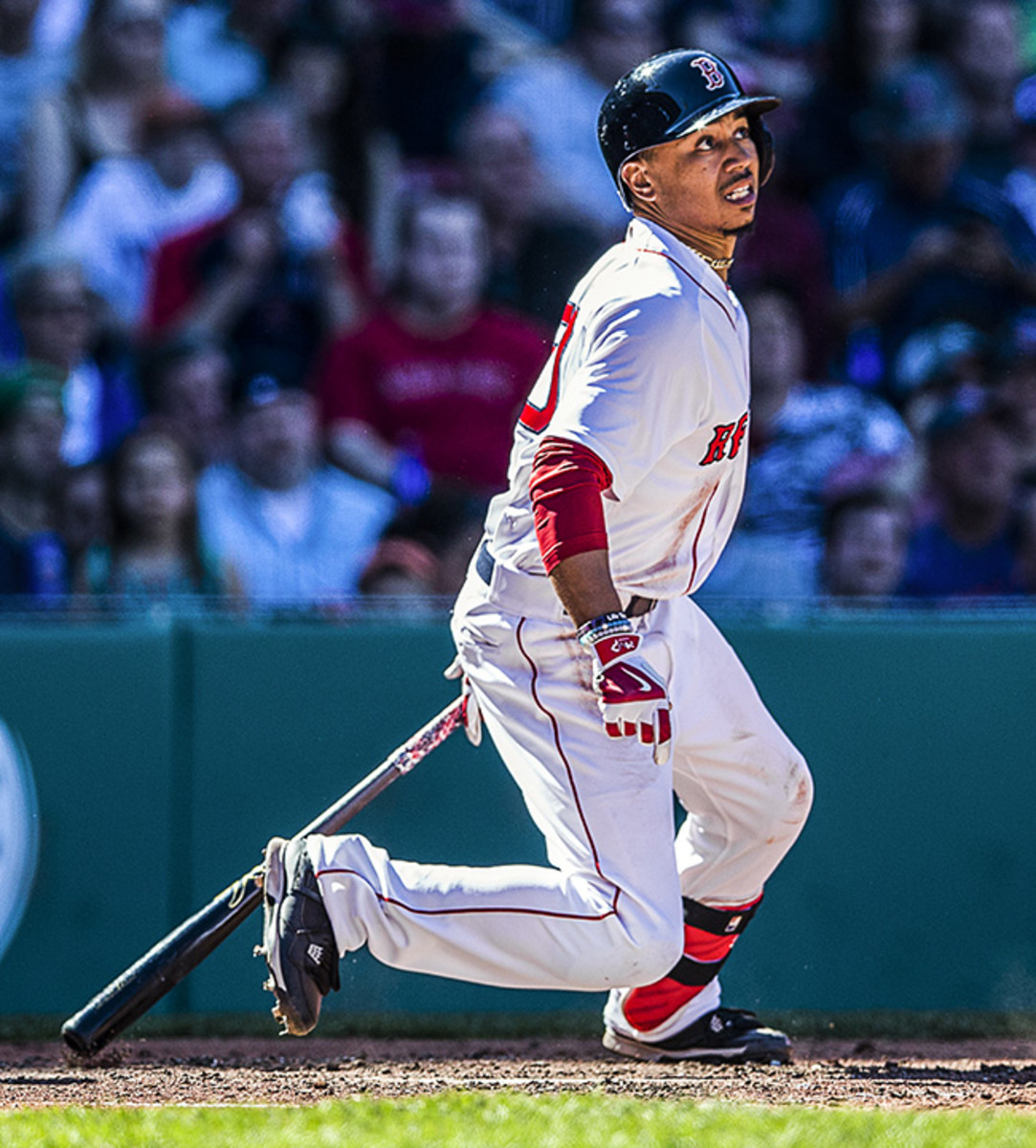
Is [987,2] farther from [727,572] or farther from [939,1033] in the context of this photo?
[939,1033]

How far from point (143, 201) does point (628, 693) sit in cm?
473

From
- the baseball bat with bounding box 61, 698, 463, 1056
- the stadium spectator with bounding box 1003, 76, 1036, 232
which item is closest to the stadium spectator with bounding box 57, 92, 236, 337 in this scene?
the stadium spectator with bounding box 1003, 76, 1036, 232

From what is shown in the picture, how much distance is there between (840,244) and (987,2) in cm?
148

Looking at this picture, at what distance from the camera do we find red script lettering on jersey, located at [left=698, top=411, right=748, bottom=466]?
3.53m

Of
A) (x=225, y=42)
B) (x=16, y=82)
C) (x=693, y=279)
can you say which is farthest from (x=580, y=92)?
(x=693, y=279)

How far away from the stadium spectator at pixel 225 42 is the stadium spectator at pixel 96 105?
132 mm

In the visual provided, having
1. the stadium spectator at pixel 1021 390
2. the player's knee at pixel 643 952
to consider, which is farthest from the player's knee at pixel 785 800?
the stadium spectator at pixel 1021 390

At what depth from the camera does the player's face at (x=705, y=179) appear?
3557mm

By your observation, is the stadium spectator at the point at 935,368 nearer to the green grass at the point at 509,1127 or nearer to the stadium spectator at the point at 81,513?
the stadium spectator at the point at 81,513

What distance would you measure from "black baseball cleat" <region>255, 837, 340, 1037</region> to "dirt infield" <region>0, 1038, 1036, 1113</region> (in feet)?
0.84

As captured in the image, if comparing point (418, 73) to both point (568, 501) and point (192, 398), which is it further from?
point (568, 501)

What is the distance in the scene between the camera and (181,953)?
3.88m

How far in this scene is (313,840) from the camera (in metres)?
3.57

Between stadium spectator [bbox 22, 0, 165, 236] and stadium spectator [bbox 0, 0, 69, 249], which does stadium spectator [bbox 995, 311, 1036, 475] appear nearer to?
stadium spectator [bbox 22, 0, 165, 236]
